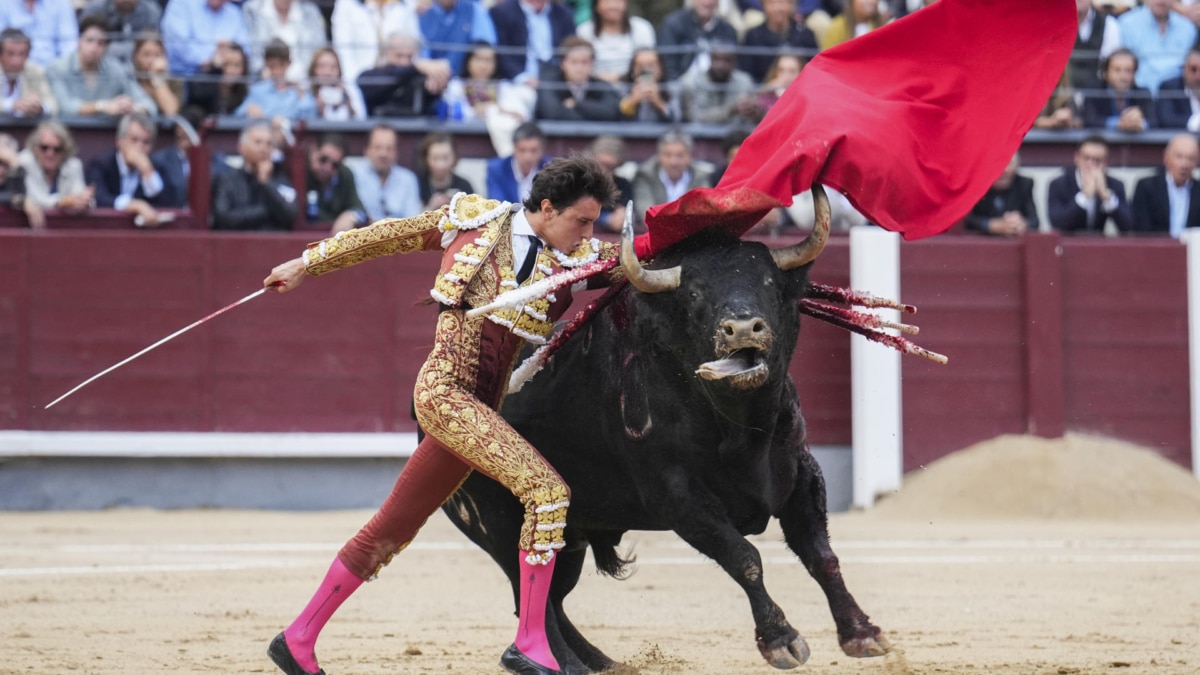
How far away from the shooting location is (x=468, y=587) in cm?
612

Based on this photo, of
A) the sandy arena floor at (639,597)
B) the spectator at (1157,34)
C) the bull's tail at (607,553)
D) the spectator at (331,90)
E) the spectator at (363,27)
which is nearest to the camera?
the bull's tail at (607,553)

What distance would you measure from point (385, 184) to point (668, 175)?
137 cm

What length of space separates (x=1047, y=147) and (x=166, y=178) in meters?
4.65

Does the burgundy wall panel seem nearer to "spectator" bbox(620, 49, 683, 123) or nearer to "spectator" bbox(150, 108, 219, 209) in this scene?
"spectator" bbox(150, 108, 219, 209)

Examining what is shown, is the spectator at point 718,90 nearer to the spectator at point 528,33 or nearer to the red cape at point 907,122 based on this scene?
the spectator at point 528,33

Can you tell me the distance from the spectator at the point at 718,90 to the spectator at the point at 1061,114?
162 centimetres

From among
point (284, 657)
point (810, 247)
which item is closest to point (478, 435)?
point (284, 657)

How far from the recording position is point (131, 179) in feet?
27.4

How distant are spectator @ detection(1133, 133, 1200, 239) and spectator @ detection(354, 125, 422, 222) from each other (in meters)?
3.79

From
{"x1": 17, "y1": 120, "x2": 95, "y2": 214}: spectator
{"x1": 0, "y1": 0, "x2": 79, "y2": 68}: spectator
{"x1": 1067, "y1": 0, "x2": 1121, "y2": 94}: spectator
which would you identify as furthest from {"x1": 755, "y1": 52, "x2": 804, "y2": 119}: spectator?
{"x1": 0, "y1": 0, "x2": 79, "y2": 68}: spectator

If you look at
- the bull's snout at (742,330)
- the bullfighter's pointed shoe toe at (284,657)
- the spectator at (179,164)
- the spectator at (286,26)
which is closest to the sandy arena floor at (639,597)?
the bullfighter's pointed shoe toe at (284,657)

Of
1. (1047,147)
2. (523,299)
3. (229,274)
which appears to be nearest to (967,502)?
(1047,147)

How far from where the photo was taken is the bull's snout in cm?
348

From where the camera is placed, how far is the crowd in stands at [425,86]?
820 centimetres
